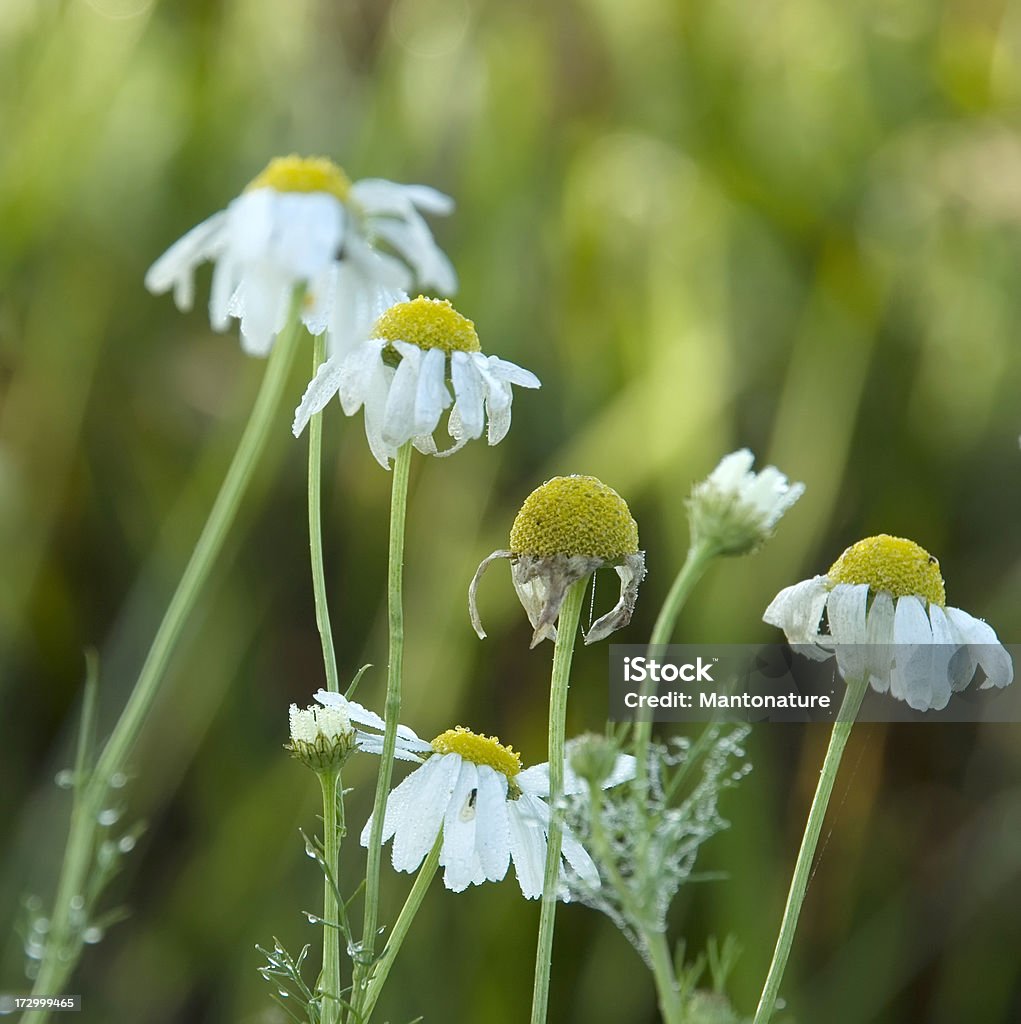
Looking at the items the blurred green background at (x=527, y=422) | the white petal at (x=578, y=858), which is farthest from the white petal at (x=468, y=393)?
the blurred green background at (x=527, y=422)

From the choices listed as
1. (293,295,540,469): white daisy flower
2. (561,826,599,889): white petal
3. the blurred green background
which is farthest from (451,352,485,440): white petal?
the blurred green background

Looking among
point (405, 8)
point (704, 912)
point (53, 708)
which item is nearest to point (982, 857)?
point (704, 912)

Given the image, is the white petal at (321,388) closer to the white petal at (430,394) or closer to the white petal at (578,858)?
the white petal at (430,394)

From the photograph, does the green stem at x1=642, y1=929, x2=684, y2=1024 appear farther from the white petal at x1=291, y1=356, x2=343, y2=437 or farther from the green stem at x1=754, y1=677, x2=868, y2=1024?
the white petal at x1=291, y1=356, x2=343, y2=437

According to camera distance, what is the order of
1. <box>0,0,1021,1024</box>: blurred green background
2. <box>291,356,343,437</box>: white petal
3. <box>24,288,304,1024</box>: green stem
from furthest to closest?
<box>0,0,1021,1024</box>: blurred green background, <box>291,356,343,437</box>: white petal, <box>24,288,304,1024</box>: green stem

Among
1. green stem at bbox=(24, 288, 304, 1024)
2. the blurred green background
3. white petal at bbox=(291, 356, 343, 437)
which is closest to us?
green stem at bbox=(24, 288, 304, 1024)

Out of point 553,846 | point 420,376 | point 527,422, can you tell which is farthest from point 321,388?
point 527,422

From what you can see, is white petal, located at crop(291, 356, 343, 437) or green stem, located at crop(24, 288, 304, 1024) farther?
white petal, located at crop(291, 356, 343, 437)
